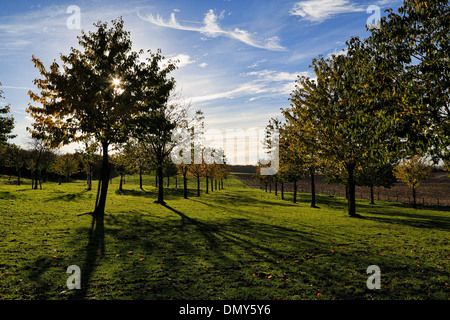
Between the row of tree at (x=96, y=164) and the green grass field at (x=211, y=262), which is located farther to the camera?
the row of tree at (x=96, y=164)

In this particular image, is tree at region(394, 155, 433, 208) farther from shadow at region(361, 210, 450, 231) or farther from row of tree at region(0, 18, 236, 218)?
row of tree at region(0, 18, 236, 218)

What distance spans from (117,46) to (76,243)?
13.8 metres

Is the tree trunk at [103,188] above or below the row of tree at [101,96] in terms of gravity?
below

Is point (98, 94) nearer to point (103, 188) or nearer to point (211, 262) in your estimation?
point (103, 188)

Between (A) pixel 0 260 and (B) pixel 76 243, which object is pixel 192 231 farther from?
(A) pixel 0 260

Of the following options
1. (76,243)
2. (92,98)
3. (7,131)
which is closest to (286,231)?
(76,243)

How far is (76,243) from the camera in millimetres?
10820

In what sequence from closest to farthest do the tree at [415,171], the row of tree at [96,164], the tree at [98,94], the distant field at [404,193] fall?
the tree at [98,94] → the row of tree at [96,164] → the tree at [415,171] → the distant field at [404,193]

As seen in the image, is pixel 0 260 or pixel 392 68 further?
pixel 392 68

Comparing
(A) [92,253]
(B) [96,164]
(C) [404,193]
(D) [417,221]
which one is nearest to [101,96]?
(A) [92,253]

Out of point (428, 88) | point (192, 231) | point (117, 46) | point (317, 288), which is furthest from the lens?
point (117, 46)

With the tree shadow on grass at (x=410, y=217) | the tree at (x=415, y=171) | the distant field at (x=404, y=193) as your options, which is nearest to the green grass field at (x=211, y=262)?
the tree shadow on grass at (x=410, y=217)

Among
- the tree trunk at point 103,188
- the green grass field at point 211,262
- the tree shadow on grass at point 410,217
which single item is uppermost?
the tree trunk at point 103,188

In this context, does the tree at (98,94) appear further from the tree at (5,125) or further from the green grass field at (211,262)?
the tree at (5,125)
